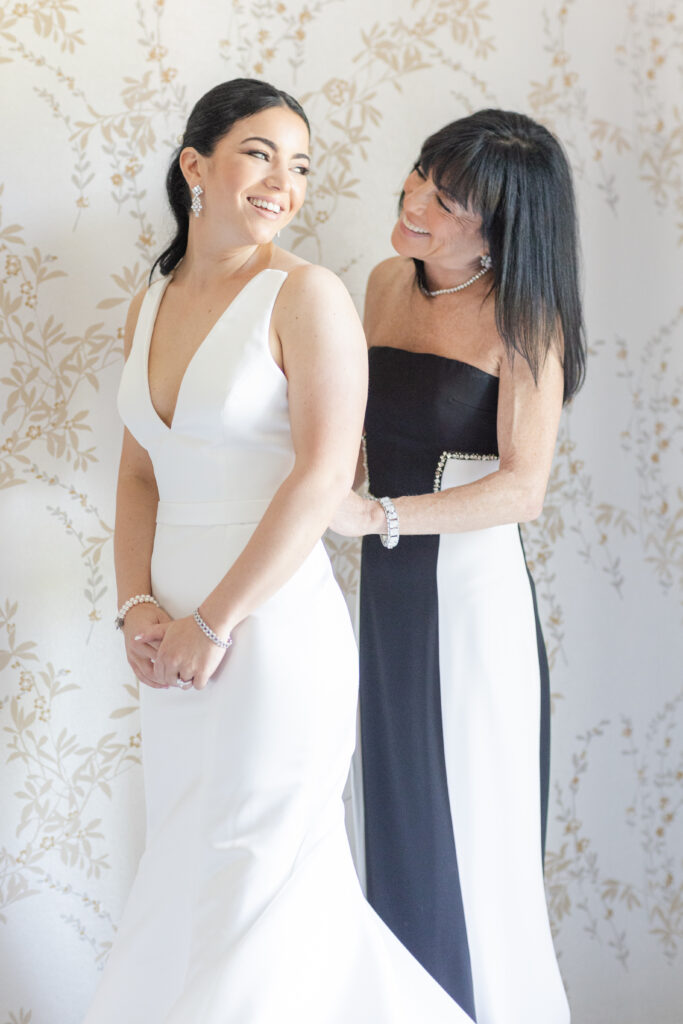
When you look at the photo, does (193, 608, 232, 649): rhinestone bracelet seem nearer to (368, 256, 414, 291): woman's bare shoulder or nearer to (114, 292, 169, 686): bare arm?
(114, 292, 169, 686): bare arm

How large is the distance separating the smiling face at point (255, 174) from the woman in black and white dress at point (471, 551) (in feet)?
1.07

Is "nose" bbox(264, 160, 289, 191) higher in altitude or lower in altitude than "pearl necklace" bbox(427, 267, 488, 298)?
higher

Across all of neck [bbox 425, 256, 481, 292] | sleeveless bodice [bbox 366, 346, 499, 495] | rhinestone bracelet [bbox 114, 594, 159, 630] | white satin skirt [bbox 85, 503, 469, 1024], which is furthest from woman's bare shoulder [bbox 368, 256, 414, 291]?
rhinestone bracelet [bbox 114, 594, 159, 630]

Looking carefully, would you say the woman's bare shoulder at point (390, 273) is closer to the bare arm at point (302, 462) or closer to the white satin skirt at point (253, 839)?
the bare arm at point (302, 462)

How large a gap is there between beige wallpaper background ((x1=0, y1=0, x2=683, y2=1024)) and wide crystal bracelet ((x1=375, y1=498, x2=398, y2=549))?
1.36 ft

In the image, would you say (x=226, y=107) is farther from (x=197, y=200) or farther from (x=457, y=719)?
(x=457, y=719)

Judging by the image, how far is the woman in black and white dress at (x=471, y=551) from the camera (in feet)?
5.53

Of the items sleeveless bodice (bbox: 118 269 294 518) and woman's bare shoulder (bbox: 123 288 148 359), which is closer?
sleeveless bodice (bbox: 118 269 294 518)

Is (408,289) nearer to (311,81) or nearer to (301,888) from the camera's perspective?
(311,81)

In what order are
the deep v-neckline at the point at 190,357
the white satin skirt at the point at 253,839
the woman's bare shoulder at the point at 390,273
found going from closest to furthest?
the white satin skirt at the point at 253,839 → the deep v-neckline at the point at 190,357 → the woman's bare shoulder at the point at 390,273

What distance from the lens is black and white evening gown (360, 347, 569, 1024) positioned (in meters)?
1.72

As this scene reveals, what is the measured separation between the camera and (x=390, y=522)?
1661 millimetres

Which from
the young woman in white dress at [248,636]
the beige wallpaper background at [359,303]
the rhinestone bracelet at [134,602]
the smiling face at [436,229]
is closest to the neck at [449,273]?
the smiling face at [436,229]

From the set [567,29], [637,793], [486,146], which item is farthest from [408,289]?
[637,793]
